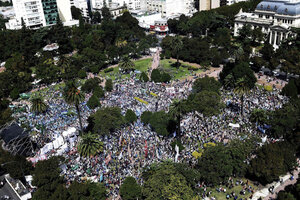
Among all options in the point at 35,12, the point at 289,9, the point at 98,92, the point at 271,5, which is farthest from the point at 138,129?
the point at 35,12

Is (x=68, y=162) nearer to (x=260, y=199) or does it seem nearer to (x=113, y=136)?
(x=113, y=136)

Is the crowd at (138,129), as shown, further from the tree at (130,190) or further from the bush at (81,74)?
the bush at (81,74)

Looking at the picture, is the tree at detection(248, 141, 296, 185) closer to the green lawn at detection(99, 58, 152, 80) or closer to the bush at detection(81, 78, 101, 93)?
the bush at detection(81, 78, 101, 93)

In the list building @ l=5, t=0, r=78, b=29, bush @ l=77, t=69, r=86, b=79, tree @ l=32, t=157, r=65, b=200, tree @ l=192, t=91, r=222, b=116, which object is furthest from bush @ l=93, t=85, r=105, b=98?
building @ l=5, t=0, r=78, b=29

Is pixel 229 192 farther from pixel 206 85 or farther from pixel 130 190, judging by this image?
pixel 206 85

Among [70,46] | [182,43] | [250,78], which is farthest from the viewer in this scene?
[70,46]

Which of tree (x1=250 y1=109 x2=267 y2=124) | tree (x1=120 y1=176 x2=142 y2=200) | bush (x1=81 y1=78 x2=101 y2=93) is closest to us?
tree (x1=120 y1=176 x2=142 y2=200)

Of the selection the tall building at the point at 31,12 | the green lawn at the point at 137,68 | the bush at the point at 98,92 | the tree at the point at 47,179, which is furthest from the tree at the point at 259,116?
the tall building at the point at 31,12

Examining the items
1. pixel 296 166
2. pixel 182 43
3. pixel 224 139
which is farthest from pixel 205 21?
pixel 296 166
